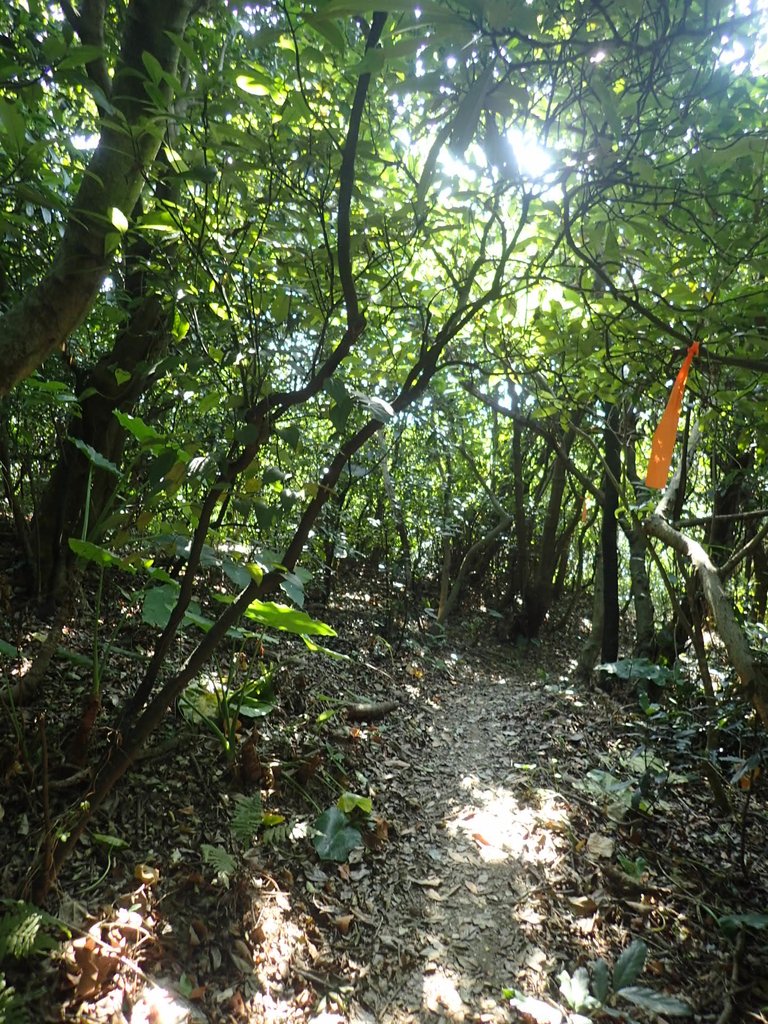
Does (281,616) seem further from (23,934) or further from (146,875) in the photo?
(23,934)

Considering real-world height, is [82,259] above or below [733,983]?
above

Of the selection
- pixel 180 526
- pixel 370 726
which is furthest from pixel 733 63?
pixel 370 726

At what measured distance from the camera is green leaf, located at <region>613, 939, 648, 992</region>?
199 cm

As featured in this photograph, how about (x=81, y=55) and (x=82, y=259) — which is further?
(x=82, y=259)

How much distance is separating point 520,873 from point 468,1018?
2.53 ft

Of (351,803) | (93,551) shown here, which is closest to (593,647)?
(351,803)

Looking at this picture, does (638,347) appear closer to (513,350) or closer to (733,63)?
(513,350)

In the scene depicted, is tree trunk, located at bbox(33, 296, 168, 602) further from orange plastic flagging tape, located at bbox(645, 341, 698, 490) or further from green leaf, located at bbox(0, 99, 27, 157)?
orange plastic flagging tape, located at bbox(645, 341, 698, 490)

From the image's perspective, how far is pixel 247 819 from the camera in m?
2.42

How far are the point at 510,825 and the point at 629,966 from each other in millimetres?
1048

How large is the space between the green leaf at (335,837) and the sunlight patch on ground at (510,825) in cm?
62

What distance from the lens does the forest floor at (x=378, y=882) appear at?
1897 mm

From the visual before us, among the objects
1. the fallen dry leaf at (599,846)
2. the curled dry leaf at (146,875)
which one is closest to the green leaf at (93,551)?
the curled dry leaf at (146,875)

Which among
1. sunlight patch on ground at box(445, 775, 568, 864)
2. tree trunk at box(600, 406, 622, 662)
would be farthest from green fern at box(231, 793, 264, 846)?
tree trunk at box(600, 406, 622, 662)
